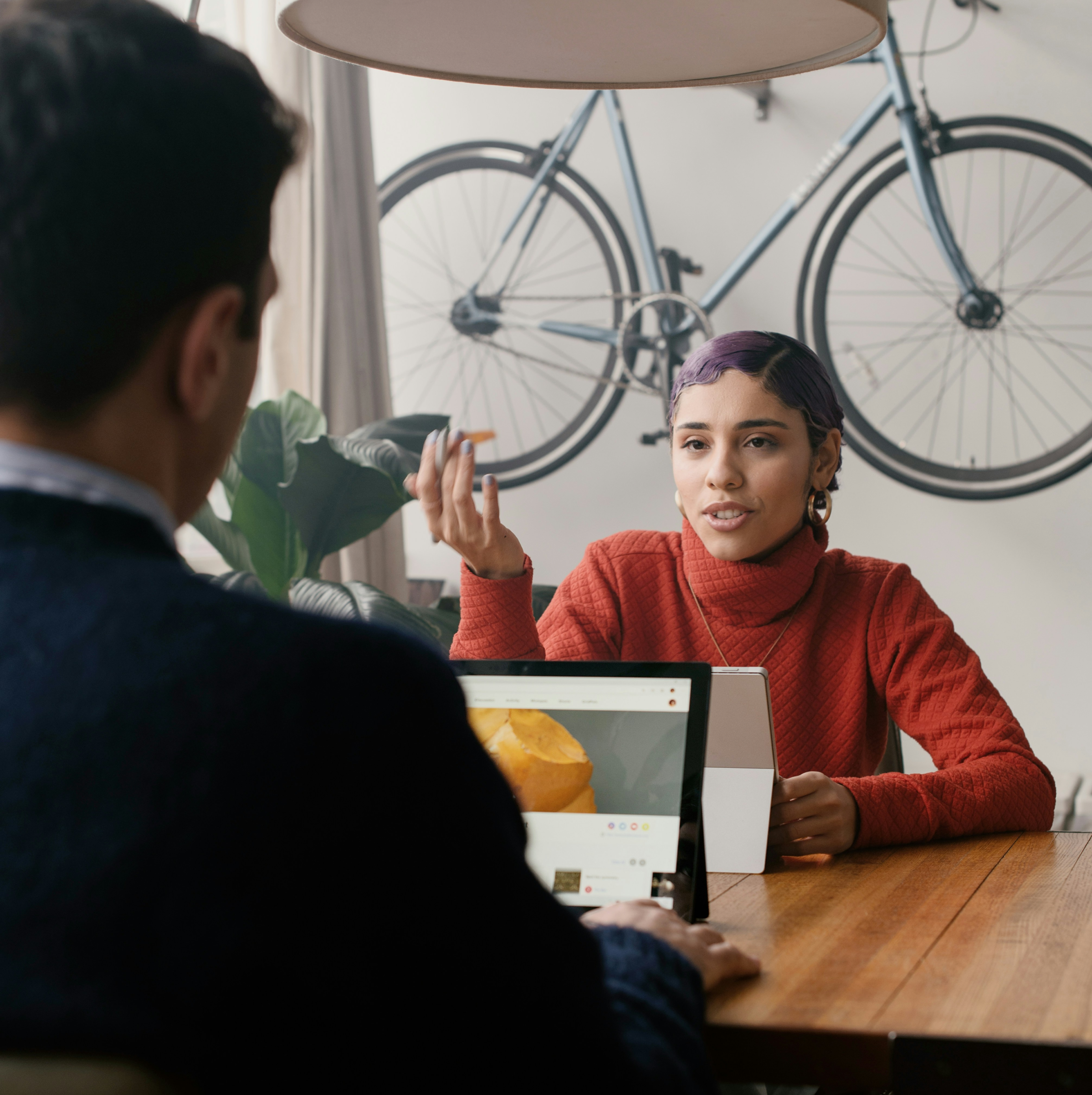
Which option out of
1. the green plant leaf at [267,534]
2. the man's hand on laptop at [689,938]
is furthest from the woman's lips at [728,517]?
the green plant leaf at [267,534]

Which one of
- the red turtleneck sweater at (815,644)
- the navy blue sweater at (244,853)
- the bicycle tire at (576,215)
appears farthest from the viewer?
the bicycle tire at (576,215)

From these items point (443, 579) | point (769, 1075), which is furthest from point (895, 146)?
point (769, 1075)

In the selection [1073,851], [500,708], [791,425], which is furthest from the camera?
[791,425]

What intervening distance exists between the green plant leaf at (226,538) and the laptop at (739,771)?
4.93 ft

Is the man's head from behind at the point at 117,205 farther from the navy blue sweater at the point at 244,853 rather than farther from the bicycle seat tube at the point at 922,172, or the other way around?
the bicycle seat tube at the point at 922,172

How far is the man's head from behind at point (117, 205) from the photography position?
0.44 metres

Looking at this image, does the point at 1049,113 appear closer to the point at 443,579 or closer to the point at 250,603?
the point at 443,579

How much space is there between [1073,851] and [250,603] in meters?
0.91

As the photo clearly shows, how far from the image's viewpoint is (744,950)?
2.51 feet

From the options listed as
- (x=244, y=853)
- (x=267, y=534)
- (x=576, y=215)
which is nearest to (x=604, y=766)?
(x=244, y=853)

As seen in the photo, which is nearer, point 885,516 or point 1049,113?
point 1049,113

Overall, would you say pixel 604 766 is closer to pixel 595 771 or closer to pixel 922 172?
pixel 595 771

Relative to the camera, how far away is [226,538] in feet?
7.62

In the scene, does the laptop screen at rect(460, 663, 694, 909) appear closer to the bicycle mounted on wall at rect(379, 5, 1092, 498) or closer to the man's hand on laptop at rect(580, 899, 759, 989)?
the man's hand on laptop at rect(580, 899, 759, 989)
